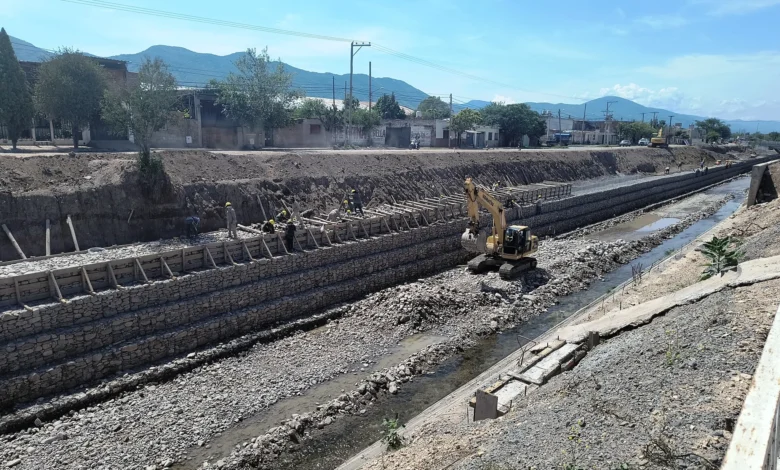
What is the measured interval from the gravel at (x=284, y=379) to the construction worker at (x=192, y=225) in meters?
7.59

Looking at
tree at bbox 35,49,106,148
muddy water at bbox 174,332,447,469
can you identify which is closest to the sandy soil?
muddy water at bbox 174,332,447,469

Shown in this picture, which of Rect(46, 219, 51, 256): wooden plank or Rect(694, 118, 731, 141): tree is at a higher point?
Rect(694, 118, 731, 141): tree

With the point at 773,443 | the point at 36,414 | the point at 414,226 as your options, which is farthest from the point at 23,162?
the point at 773,443

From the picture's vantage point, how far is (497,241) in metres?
23.0

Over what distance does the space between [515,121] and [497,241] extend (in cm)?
5029

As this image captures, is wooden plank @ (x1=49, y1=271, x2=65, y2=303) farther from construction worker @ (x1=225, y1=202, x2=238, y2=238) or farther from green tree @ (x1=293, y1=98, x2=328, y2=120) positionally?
green tree @ (x1=293, y1=98, x2=328, y2=120)

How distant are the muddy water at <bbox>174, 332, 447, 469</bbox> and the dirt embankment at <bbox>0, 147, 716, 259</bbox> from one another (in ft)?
40.0

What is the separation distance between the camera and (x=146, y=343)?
15.1 meters

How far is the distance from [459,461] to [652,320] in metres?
6.33

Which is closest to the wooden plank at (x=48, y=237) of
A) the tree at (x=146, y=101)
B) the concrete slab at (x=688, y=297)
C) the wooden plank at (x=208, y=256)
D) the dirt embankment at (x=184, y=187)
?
the dirt embankment at (x=184, y=187)

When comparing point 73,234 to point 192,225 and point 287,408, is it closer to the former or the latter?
point 192,225

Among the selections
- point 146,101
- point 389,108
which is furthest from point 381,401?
point 389,108

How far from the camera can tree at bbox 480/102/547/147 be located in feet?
226

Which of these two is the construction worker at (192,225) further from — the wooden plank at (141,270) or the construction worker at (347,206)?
the construction worker at (347,206)
